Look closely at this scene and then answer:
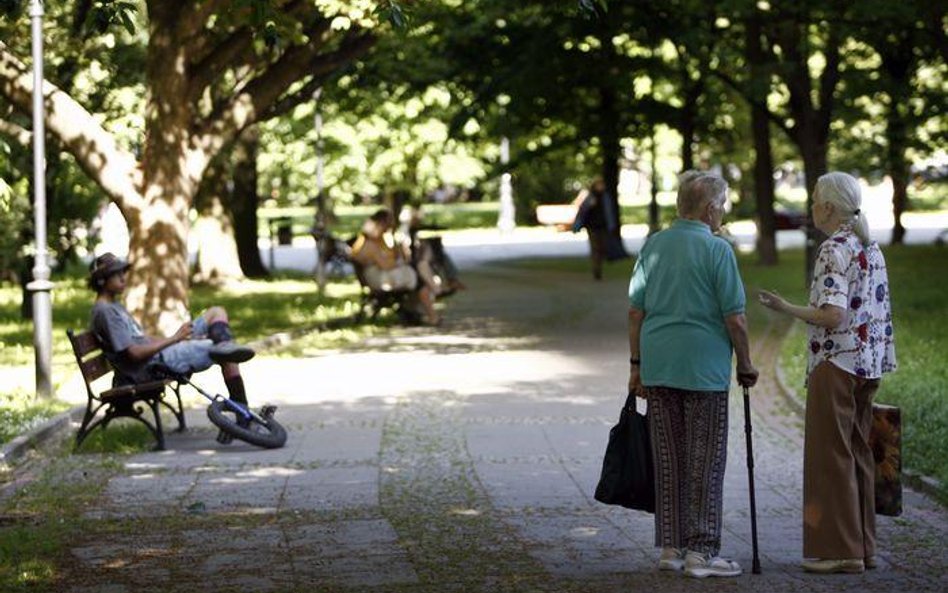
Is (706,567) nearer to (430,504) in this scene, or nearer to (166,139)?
(430,504)

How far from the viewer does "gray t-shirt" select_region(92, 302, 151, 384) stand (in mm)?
13469

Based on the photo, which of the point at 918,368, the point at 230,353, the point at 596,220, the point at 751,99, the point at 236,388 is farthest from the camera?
the point at 596,220

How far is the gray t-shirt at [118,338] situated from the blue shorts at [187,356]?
0.54 feet

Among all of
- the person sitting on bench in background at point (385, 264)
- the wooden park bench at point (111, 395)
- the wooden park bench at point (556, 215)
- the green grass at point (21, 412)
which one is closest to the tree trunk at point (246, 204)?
the person sitting on bench in background at point (385, 264)

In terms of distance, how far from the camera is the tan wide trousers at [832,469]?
8.60m

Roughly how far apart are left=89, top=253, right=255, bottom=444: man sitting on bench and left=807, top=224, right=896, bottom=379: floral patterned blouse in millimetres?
5486

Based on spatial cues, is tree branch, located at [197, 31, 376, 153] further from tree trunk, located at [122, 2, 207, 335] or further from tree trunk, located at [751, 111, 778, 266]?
tree trunk, located at [751, 111, 778, 266]

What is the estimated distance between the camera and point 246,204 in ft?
124

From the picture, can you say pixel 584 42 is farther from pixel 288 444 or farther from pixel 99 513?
pixel 99 513

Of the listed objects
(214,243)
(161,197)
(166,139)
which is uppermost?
(166,139)

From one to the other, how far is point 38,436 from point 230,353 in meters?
1.47

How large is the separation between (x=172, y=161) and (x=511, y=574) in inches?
520

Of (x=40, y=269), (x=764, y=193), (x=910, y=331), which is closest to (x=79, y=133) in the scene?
(x=40, y=269)

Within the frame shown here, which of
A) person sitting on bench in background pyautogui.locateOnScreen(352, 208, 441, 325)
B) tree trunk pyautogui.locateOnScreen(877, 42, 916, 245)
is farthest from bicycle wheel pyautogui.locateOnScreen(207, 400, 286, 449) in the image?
tree trunk pyautogui.locateOnScreen(877, 42, 916, 245)
